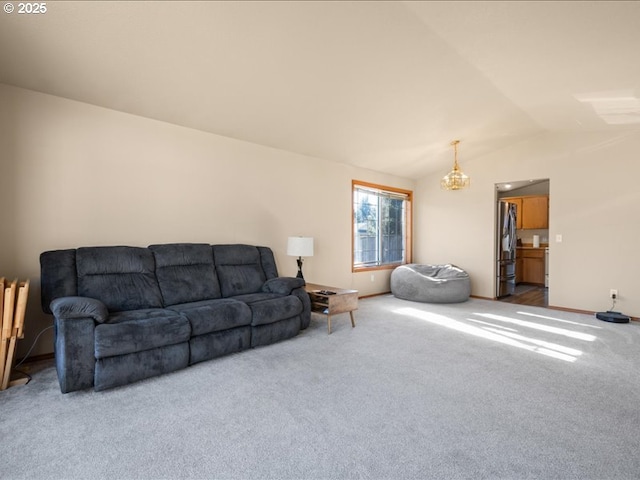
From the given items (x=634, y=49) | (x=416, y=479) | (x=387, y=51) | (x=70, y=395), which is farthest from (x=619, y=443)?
(x=70, y=395)

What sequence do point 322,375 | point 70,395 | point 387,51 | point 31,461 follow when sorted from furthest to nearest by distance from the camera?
1. point 387,51
2. point 322,375
3. point 70,395
4. point 31,461

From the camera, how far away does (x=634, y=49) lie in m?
2.66

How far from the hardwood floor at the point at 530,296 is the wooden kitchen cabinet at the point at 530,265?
296 millimetres

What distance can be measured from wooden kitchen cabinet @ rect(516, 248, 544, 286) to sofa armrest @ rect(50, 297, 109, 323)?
28.1 ft

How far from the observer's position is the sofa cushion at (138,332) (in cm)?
234

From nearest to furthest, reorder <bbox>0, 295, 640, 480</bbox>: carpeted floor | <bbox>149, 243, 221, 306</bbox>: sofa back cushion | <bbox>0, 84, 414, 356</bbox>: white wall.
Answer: <bbox>0, 295, 640, 480</bbox>: carpeted floor → <bbox>0, 84, 414, 356</bbox>: white wall → <bbox>149, 243, 221, 306</bbox>: sofa back cushion

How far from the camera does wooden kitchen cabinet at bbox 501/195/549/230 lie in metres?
7.27

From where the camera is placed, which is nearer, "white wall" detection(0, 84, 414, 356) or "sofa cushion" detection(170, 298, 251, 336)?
"sofa cushion" detection(170, 298, 251, 336)

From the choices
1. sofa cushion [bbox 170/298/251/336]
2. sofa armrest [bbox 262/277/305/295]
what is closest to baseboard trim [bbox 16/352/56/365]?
sofa cushion [bbox 170/298/251/336]

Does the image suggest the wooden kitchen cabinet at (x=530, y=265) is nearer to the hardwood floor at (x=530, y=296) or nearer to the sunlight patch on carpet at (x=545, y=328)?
the hardwood floor at (x=530, y=296)

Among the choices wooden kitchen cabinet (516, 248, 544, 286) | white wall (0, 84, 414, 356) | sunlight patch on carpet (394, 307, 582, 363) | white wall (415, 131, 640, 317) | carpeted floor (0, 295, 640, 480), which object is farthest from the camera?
wooden kitchen cabinet (516, 248, 544, 286)

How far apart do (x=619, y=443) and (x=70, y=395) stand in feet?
11.2

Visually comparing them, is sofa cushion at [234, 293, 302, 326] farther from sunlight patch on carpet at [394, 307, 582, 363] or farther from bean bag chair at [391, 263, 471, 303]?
bean bag chair at [391, 263, 471, 303]

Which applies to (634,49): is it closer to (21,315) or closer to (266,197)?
(266,197)
